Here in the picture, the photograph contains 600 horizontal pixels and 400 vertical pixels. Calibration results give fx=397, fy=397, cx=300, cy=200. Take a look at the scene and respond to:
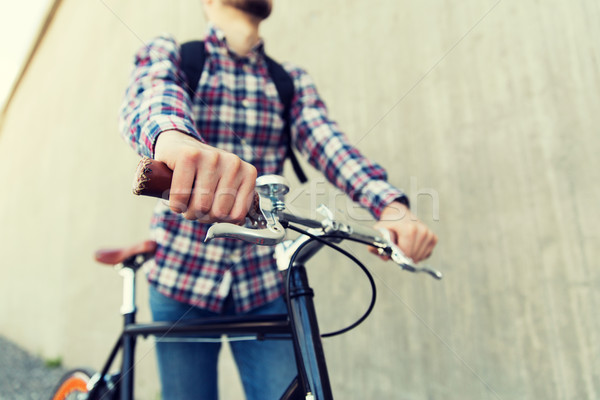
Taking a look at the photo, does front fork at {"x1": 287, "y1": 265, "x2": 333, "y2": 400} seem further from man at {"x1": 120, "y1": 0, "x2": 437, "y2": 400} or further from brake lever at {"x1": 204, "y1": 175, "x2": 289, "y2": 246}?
man at {"x1": 120, "y1": 0, "x2": 437, "y2": 400}

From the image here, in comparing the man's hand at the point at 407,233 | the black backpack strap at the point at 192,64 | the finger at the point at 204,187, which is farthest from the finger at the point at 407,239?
the black backpack strap at the point at 192,64

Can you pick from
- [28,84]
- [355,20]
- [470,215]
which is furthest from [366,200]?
[28,84]

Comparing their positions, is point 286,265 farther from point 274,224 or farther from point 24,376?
point 24,376

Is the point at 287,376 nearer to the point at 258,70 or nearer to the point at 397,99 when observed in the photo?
the point at 258,70

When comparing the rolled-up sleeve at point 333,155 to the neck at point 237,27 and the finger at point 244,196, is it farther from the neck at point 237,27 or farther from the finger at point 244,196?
the finger at point 244,196

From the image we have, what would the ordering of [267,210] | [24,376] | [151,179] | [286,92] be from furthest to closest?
[24,376], [286,92], [267,210], [151,179]

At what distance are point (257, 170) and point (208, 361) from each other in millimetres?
519

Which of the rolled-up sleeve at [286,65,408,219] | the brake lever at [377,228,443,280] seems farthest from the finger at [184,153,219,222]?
the rolled-up sleeve at [286,65,408,219]

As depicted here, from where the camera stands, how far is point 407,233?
31.0 inches

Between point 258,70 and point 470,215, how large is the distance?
833mm

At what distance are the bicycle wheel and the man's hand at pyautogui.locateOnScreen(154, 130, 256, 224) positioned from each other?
1131 millimetres

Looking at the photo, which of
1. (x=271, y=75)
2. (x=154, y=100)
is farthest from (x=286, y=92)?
(x=154, y=100)

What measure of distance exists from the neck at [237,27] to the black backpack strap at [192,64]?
0.32ft

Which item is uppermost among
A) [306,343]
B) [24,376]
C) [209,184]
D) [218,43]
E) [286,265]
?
[218,43]
